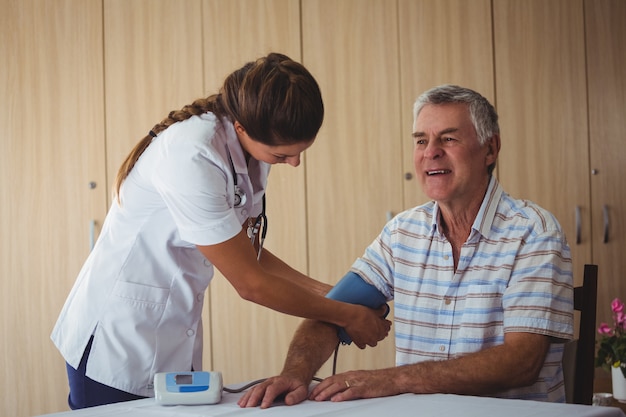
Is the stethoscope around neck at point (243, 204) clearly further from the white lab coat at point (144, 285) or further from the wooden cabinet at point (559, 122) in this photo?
the wooden cabinet at point (559, 122)

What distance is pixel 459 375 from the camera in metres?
1.57

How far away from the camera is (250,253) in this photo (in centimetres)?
167

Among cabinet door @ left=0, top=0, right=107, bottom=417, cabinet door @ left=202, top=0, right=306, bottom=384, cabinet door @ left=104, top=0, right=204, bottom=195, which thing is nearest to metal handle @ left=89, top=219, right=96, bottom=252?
cabinet door @ left=0, top=0, right=107, bottom=417

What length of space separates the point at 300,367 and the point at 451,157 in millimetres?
642

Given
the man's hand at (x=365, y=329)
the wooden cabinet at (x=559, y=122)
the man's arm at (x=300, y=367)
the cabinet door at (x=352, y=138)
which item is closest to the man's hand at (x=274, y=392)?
the man's arm at (x=300, y=367)

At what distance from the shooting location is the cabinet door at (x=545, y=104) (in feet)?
12.6

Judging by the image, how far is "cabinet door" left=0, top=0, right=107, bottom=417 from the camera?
Result: 4.20 m

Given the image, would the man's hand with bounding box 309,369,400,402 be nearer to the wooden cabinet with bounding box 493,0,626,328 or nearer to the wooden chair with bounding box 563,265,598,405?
the wooden chair with bounding box 563,265,598,405

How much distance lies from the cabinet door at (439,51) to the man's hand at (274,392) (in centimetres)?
253

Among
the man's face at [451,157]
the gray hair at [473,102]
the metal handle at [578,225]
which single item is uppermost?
the gray hair at [473,102]

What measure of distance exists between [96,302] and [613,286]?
2.86m

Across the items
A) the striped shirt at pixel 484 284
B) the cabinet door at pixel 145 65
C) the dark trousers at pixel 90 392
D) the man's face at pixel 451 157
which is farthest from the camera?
the cabinet door at pixel 145 65

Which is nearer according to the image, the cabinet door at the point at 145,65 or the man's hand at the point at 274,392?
the man's hand at the point at 274,392

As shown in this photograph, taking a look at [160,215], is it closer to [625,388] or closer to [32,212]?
[625,388]
